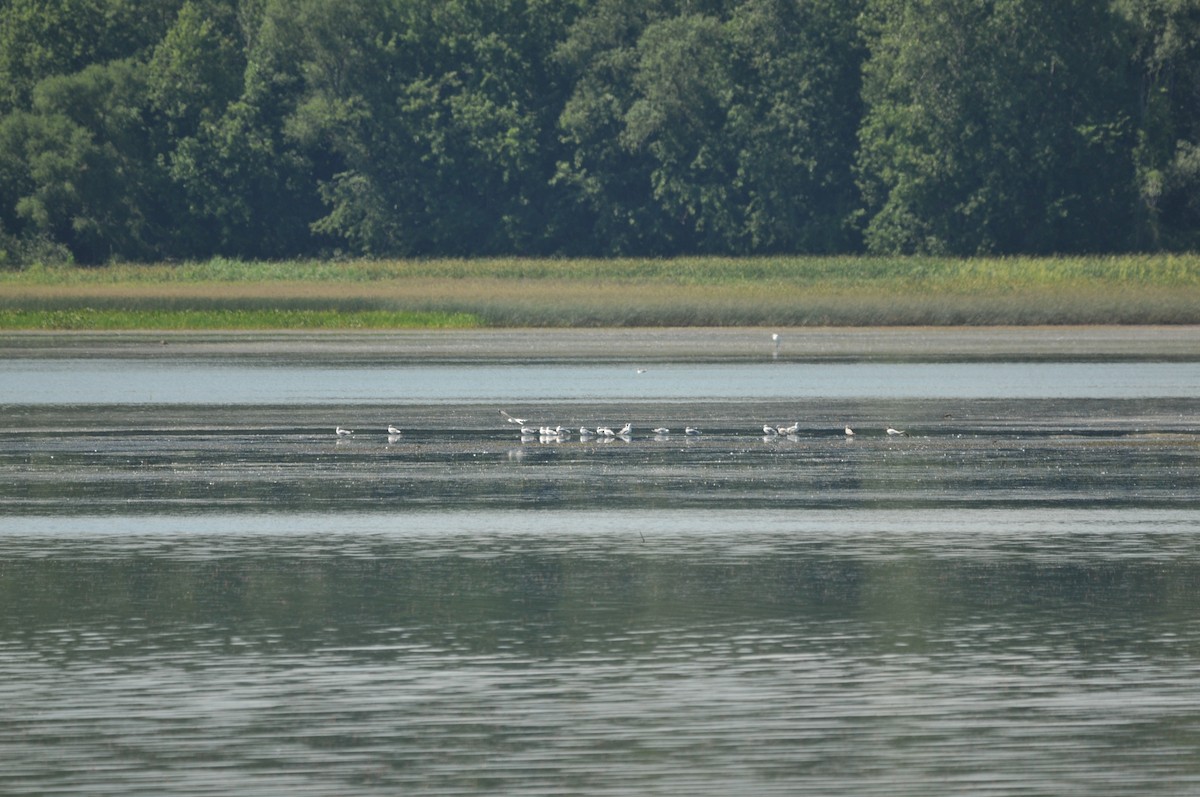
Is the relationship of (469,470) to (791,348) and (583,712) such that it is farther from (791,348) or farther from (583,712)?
(791,348)

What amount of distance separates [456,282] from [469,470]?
158ft

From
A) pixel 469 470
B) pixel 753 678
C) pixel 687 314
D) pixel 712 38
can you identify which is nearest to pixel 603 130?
pixel 712 38

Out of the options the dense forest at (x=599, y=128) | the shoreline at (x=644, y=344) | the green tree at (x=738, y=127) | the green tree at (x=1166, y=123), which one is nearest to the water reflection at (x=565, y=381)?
the shoreline at (x=644, y=344)

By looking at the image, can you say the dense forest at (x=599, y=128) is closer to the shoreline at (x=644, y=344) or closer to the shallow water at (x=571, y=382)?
the shoreline at (x=644, y=344)

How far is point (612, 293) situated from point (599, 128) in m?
28.1

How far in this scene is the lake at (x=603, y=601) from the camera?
9.64 meters

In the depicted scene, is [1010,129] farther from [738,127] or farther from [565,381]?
[565,381]

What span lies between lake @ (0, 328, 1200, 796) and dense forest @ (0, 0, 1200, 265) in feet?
176

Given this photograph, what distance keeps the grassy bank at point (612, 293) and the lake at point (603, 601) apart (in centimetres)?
2613

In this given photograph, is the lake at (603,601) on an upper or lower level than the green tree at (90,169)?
lower

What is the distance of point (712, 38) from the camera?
284 feet

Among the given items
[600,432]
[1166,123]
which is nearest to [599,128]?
[1166,123]

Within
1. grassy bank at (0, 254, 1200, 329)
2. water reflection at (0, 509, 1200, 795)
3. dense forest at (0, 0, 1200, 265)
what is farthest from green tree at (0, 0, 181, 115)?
water reflection at (0, 509, 1200, 795)

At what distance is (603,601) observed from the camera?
13766 mm
